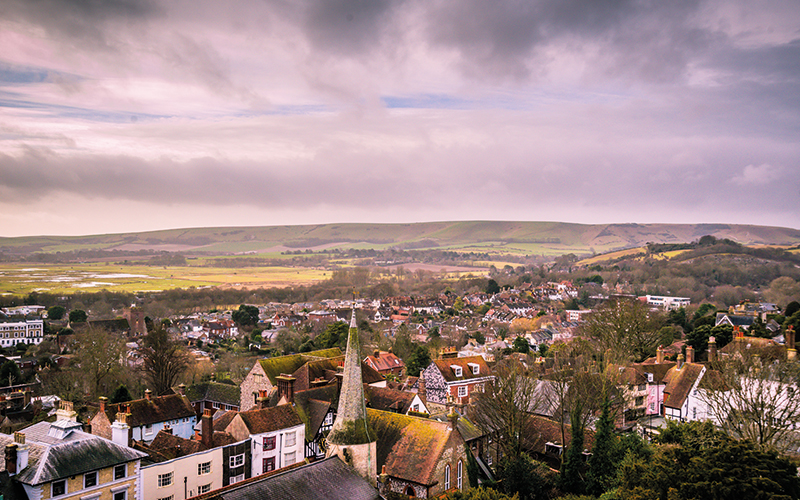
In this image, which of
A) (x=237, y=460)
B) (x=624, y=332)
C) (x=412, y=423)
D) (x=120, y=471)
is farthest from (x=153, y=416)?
(x=624, y=332)

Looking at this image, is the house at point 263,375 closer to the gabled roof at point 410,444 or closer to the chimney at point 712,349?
the gabled roof at point 410,444

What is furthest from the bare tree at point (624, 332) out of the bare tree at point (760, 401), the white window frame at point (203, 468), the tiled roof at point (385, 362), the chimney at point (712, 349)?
the white window frame at point (203, 468)

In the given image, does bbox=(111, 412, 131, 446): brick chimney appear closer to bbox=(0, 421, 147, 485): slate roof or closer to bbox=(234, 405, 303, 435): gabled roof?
bbox=(0, 421, 147, 485): slate roof

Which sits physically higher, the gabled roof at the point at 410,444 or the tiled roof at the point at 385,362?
the gabled roof at the point at 410,444

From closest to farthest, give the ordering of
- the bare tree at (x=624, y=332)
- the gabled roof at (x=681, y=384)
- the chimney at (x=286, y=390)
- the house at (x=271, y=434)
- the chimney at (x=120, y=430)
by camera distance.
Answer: the chimney at (x=120, y=430) → the house at (x=271, y=434) → the chimney at (x=286, y=390) → the gabled roof at (x=681, y=384) → the bare tree at (x=624, y=332)

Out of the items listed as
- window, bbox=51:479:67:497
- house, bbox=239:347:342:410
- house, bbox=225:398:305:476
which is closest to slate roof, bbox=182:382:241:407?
house, bbox=239:347:342:410

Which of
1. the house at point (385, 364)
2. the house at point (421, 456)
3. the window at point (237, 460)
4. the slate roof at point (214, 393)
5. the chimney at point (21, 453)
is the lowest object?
the house at point (385, 364)

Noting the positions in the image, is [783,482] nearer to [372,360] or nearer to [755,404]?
[755,404]
